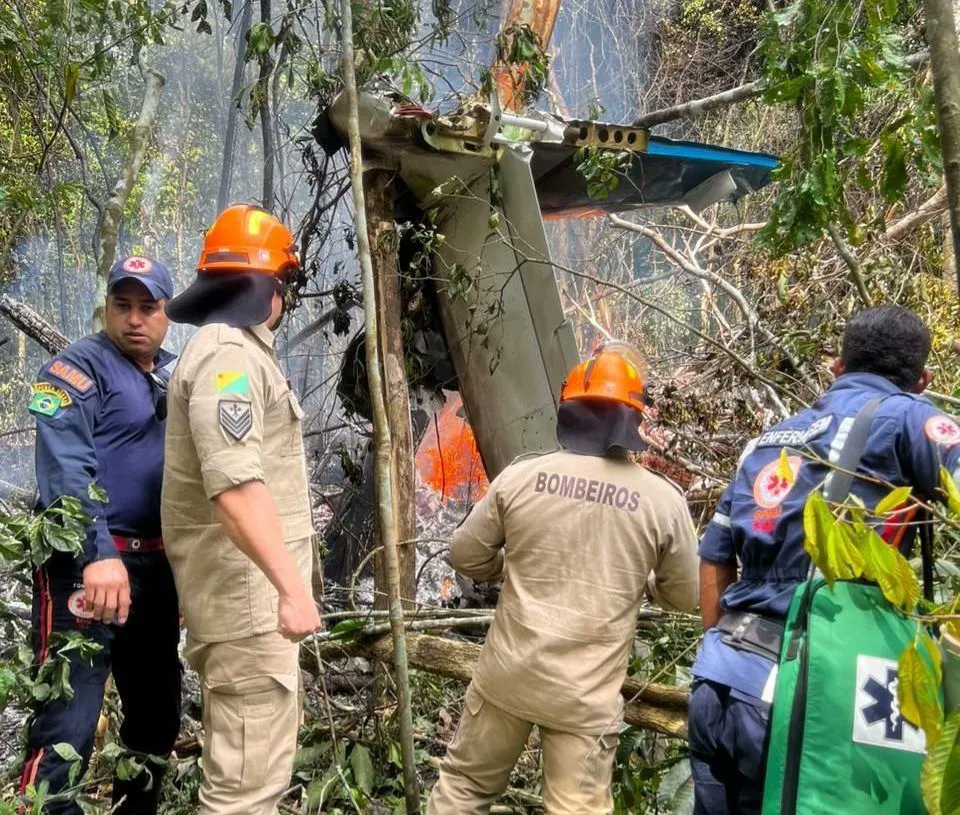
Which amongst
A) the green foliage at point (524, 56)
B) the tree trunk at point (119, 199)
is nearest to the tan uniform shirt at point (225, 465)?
the tree trunk at point (119, 199)

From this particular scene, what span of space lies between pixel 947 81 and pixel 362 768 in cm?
313

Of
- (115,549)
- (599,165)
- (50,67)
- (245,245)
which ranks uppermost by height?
(50,67)

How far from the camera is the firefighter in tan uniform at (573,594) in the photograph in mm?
2744

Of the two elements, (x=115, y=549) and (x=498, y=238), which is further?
(x=498, y=238)

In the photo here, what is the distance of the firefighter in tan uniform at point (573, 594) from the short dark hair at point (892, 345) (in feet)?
2.40

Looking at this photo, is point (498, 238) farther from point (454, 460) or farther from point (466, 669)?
point (454, 460)

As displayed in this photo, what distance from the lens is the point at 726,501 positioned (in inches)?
98.8

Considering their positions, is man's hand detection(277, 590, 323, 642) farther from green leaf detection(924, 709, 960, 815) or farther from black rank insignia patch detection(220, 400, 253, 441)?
green leaf detection(924, 709, 960, 815)

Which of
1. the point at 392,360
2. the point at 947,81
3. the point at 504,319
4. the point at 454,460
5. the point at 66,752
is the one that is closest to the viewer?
the point at 947,81

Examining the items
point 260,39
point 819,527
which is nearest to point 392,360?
point 260,39

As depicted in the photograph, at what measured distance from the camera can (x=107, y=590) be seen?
2.64m

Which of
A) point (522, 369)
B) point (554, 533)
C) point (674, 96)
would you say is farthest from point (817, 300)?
Result: point (674, 96)

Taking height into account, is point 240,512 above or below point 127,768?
above

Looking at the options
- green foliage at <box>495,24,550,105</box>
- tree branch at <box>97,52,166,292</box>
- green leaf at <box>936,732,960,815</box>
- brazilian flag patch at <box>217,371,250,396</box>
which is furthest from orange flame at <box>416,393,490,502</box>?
green leaf at <box>936,732,960,815</box>
